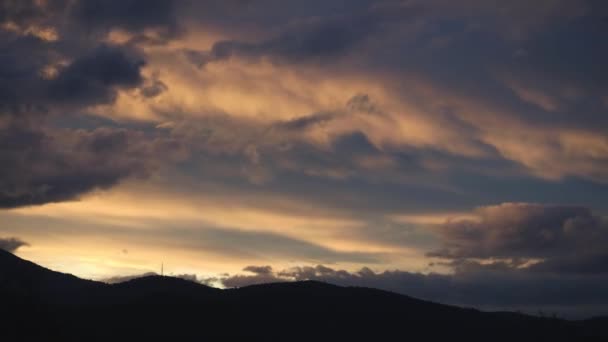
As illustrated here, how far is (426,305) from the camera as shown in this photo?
109 m

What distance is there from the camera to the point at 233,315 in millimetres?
92625

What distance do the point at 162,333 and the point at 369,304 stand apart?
34743 millimetres

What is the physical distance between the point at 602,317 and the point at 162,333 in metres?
78.4

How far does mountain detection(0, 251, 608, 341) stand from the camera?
78.4m

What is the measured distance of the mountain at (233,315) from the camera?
257 feet

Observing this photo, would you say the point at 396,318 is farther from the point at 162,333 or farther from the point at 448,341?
the point at 162,333

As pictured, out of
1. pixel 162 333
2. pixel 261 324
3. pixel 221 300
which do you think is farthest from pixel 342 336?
pixel 162 333

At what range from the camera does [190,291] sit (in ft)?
355

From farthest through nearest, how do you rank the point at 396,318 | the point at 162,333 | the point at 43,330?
the point at 396,318
the point at 162,333
the point at 43,330

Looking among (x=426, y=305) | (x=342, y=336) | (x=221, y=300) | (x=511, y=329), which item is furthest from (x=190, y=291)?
(x=511, y=329)

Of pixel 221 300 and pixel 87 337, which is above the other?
pixel 221 300

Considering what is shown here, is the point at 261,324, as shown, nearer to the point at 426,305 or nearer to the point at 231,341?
the point at 231,341

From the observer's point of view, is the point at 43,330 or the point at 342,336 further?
the point at 342,336

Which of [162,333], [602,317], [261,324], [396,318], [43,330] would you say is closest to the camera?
[43,330]
